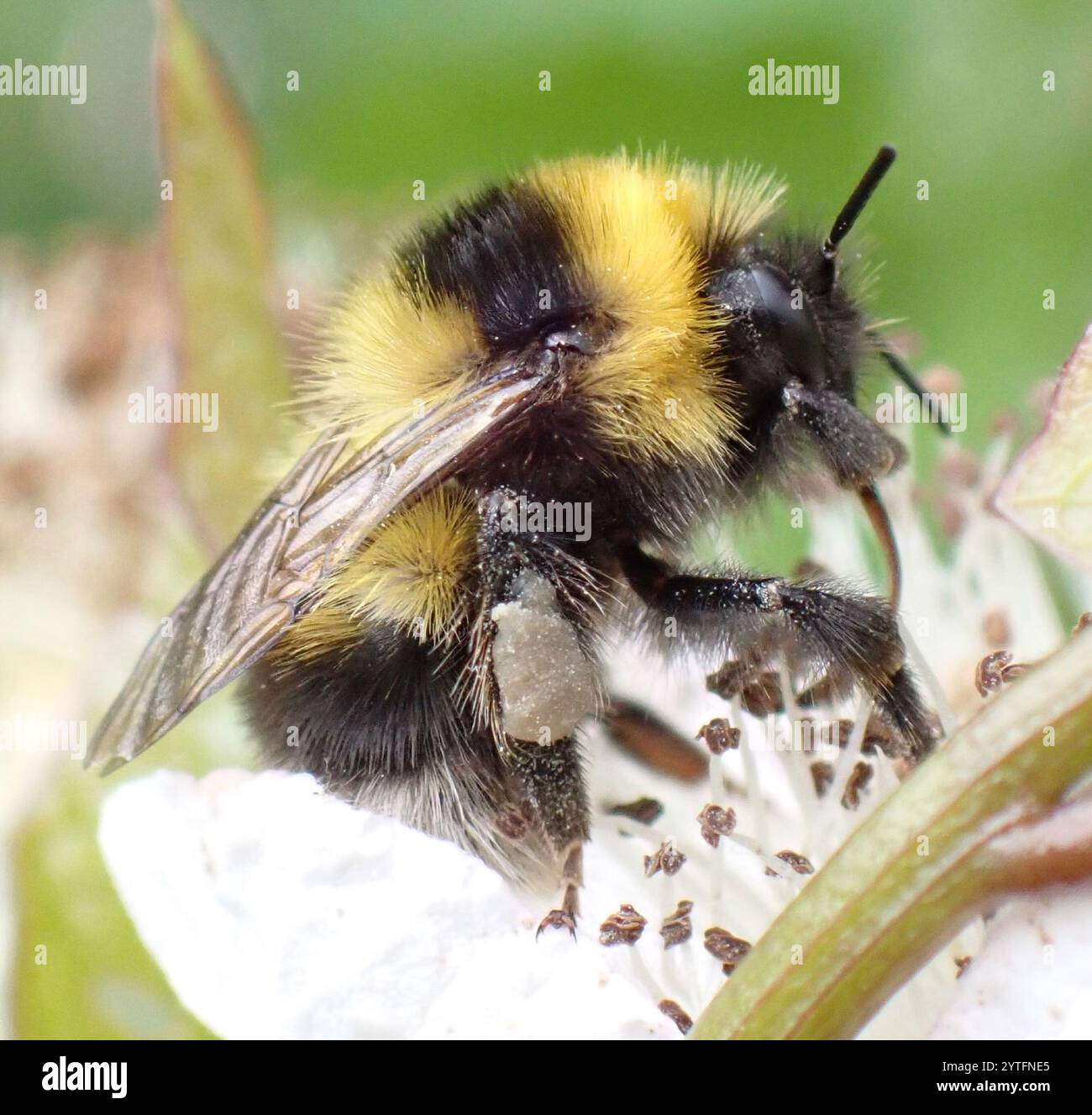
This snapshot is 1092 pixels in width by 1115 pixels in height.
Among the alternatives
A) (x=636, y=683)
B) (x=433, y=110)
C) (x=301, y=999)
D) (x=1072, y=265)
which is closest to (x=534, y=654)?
(x=301, y=999)

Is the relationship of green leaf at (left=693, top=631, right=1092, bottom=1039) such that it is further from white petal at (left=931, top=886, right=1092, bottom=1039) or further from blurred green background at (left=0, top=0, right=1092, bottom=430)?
blurred green background at (left=0, top=0, right=1092, bottom=430)

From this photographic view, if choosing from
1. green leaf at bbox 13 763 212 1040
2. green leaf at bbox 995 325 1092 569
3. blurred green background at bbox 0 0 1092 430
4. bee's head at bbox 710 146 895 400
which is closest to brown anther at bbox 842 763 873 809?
bee's head at bbox 710 146 895 400

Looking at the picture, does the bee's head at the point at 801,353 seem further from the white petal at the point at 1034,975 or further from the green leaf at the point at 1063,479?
the white petal at the point at 1034,975

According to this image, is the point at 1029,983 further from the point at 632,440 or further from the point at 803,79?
the point at 803,79

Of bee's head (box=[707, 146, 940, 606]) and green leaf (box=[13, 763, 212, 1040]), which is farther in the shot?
green leaf (box=[13, 763, 212, 1040])

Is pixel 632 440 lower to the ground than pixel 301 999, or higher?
higher

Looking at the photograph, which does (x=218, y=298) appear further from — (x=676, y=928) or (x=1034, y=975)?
(x=1034, y=975)

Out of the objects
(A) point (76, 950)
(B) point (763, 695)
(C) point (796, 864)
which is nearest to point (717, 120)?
(B) point (763, 695)
